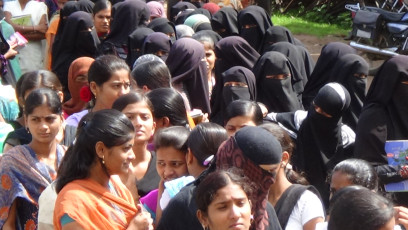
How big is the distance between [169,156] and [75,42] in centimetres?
403

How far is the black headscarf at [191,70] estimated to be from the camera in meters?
6.44

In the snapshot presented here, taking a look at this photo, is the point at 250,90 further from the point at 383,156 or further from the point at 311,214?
the point at 311,214

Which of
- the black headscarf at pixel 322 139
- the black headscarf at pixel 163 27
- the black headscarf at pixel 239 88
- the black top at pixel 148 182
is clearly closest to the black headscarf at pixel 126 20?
the black headscarf at pixel 163 27

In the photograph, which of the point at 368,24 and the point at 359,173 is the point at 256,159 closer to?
the point at 359,173

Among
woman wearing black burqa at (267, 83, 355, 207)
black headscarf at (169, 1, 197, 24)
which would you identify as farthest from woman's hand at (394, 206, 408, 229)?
black headscarf at (169, 1, 197, 24)

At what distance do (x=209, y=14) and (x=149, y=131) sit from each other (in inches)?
223

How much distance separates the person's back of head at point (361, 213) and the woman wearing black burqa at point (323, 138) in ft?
7.78

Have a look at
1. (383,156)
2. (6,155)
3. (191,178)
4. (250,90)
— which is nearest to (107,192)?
(191,178)

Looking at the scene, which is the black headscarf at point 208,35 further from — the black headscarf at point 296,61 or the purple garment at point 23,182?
the purple garment at point 23,182

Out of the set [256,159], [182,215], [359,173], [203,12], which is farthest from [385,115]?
[203,12]

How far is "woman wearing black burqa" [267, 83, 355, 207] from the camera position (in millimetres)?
5316

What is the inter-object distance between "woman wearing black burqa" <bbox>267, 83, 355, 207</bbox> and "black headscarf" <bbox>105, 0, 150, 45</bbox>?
3.23 m

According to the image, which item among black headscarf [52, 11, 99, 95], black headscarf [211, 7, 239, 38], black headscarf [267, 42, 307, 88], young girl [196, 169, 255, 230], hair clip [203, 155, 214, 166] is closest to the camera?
young girl [196, 169, 255, 230]

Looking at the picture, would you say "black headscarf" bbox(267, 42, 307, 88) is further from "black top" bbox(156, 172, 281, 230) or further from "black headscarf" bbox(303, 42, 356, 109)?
"black top" bbox(156, 172, 281, 230)
